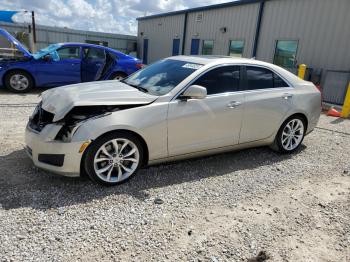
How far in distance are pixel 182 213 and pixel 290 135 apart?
268 centimetres

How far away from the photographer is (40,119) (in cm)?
359

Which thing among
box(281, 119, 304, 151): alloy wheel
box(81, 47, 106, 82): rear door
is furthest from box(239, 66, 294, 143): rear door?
box(81, 47, 106, 82): rear door

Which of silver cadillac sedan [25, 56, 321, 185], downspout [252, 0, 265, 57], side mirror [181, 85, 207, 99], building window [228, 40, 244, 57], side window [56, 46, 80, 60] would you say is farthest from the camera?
building window [228, 40, 244, 57]

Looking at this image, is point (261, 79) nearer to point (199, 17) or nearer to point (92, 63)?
point (92, 63)

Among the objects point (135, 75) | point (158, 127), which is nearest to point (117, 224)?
point (158, 127)

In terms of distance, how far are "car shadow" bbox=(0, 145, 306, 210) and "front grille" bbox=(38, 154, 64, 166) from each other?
316mm

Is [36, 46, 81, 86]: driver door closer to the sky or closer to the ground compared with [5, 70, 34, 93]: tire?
closer to the sky

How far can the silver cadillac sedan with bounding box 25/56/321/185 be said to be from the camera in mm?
3283

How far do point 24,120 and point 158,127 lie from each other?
3.63 metres

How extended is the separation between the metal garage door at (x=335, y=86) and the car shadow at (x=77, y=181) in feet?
22.5

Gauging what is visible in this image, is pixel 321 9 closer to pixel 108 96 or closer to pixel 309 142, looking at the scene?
pixel 309 142

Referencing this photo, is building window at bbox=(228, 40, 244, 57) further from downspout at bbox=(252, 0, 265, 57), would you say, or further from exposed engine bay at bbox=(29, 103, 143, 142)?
exposed engine bay at bbox=(29, 103, 143, 142)

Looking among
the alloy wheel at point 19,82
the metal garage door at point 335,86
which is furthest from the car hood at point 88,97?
the metal garage door at point 335,86

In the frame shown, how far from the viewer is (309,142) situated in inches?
227
